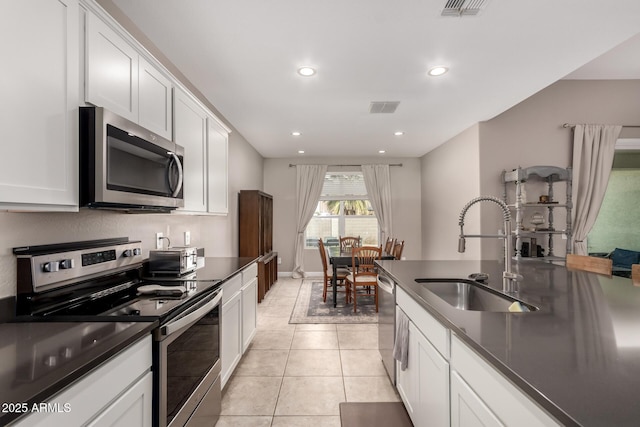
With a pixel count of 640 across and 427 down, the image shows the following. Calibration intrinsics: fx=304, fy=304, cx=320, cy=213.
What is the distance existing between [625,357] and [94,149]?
1902mm

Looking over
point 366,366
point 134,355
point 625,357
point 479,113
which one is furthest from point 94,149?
point 479,113

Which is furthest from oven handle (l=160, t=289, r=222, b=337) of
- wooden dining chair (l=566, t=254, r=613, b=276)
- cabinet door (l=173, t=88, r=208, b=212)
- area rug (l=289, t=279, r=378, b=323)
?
wooden dining chair (l=566, t=254, r=613, b=276)

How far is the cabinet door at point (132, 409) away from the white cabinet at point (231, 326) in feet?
3.00

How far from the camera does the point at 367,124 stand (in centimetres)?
430

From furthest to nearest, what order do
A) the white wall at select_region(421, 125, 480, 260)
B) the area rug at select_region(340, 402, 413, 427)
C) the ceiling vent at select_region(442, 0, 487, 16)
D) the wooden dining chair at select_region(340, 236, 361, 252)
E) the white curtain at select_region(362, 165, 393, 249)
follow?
1. the white curtain at select_region(362, 165, 393, 249)
2. the wooden dining chair at select_region(340, 236, 361, 252)
3. the white wall at select_region(421, 125, 480, 260)
4. the area rug at select_region(340, 402, 413, 427)
5. the ceiling vent at select_region(442, 0, 487, 16)

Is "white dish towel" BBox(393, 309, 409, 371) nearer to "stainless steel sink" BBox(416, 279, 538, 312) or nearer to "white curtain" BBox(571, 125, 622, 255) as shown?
"stainless steel sink" BBox(416, 279, 538, 312)

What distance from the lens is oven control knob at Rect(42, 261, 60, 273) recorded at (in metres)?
1.30

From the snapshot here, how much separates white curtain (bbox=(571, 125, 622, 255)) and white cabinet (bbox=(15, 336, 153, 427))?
5022mm

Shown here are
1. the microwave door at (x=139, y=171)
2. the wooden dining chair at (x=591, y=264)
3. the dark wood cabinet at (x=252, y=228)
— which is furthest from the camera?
the dark wood cabinet at (x=252, y=228)

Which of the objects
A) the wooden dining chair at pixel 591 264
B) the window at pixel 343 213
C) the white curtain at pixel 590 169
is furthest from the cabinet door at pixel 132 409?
the window at pixel 343 213

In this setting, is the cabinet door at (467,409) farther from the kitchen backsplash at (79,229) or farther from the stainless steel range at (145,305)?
the kitchen backsplash at (79,229)

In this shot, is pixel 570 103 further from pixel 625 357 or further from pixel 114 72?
pixel 114 72

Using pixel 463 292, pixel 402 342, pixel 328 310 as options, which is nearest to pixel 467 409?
pixel 402 342

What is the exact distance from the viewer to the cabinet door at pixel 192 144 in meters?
2.12
